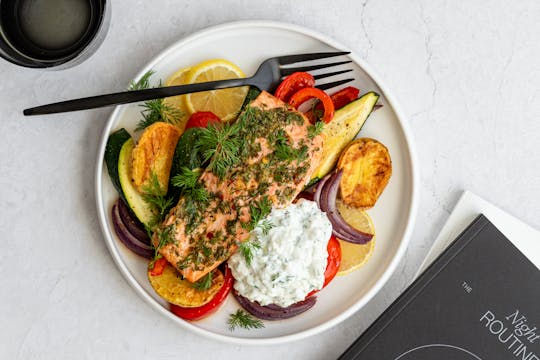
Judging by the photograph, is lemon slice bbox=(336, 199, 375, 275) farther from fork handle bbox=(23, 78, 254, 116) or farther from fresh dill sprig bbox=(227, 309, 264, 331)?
fork handle bbox=(23, 78, 254, 116)

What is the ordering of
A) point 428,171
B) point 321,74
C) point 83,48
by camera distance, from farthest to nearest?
point 428,171
point 321,74
point 83,48

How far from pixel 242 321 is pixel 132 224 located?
558 mm

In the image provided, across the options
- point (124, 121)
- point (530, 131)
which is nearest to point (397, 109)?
point (530, 131)

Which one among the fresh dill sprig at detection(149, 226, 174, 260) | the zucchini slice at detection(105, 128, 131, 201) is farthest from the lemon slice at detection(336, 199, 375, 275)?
the zucchini slice at detection(105, 128, 131, 201)

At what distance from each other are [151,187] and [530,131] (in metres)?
1.66

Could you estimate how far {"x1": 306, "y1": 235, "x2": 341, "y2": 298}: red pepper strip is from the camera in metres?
2.22

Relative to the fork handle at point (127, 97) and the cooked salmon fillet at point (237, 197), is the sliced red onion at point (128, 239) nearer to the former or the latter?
the cooked salmon fillet at point (237, 197)

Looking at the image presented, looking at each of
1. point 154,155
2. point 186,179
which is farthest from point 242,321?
point 154,155

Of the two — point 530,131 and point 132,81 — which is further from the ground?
point 530,131

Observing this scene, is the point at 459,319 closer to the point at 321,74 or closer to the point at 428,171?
the point at 428,171

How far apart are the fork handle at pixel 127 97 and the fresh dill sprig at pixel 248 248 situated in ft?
1.94

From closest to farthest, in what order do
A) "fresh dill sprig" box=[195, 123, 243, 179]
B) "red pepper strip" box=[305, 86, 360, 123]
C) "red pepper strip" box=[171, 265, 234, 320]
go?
"fresh dill sprig" box=[195, 123, 243, 179]
"red pepper strip" box=[171, 265, 234, 320]
"red pepper strip" box=[305, 86, 360, 123]

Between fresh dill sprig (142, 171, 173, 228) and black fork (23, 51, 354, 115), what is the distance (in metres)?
0.30

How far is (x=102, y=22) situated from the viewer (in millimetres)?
2025
